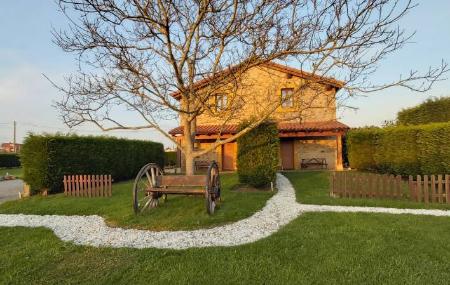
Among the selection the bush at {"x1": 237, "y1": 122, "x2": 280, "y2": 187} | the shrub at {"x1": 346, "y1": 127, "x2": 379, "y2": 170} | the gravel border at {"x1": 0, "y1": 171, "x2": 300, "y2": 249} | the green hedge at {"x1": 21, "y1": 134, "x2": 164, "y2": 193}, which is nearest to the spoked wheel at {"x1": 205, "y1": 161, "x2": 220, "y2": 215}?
the gravel border at {"x1": 0, "y1": 171, "x2": 300, "y2": 249}

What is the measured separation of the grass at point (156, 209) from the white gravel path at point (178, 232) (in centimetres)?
32

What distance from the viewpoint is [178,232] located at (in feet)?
20.4

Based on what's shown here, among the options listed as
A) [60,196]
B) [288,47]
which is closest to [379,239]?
[288,47]

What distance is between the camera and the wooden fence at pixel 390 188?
9.01m

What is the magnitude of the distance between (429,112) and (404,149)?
326cm

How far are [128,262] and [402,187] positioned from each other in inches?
330

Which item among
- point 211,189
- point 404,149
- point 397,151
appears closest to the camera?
point 211,189

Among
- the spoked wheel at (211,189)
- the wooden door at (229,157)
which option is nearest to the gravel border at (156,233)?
the spoked wheel at (211,189)

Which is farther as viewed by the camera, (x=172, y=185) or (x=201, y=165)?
(x=201, y=165)

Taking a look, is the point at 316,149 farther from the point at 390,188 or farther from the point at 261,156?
the point at 390,188

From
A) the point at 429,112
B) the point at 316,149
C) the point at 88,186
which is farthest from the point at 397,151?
the point at 88,186

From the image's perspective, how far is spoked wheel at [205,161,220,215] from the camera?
7.04m

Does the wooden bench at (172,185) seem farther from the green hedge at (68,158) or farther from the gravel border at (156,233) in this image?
the green hedge at (68,158)

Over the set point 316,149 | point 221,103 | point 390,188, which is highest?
point 221,103
